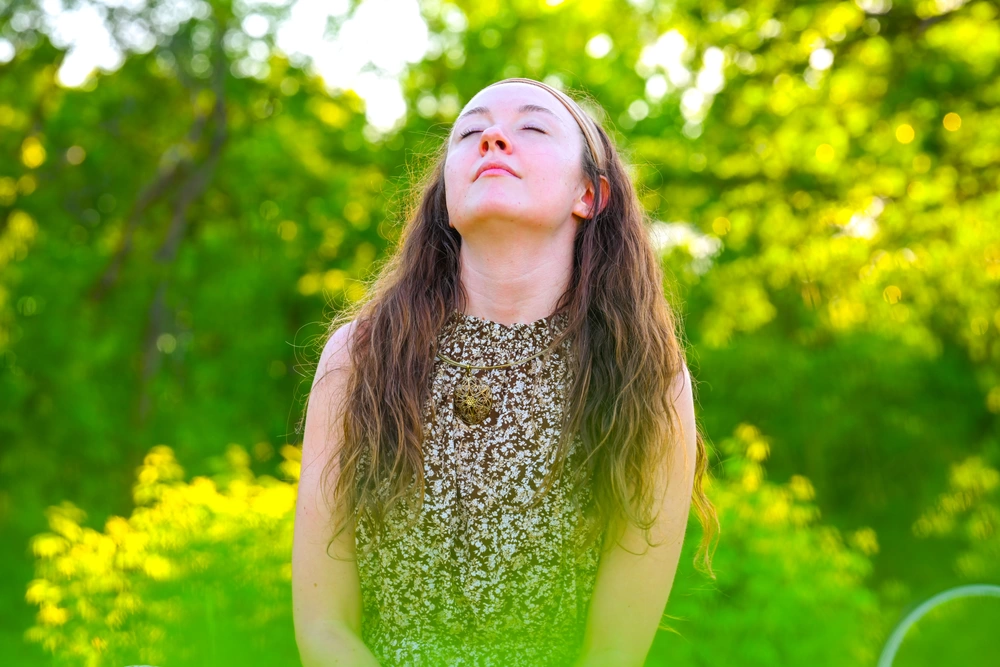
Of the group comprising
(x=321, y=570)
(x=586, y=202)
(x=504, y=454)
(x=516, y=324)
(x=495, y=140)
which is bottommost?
(x=321, y=570)

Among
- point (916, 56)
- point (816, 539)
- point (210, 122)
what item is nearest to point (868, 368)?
point (916, 56)

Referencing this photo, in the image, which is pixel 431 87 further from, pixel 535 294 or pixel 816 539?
pixel 535 294

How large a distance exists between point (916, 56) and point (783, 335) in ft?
8.39

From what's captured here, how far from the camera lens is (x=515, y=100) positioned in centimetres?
195

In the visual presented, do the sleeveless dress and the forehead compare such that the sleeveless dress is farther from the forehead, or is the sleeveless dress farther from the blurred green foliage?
the blurred green foliage

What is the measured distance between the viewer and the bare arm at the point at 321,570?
1829mm

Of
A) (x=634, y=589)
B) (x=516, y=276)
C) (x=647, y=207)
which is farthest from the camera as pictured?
(x=647, y=207)

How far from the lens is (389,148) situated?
12094 millimetres

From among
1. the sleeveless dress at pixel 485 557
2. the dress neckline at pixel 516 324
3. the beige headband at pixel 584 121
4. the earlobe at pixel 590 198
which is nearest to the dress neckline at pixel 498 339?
the dress neckline at pixel 516 324

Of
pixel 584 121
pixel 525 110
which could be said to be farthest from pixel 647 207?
pixel 525 110

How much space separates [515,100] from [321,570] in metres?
0.91

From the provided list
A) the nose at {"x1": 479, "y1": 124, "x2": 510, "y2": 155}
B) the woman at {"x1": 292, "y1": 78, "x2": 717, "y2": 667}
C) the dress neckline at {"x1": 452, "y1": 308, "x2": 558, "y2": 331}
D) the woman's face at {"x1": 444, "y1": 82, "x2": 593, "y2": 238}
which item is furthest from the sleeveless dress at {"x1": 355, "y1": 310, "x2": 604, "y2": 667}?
the nose at {"x1": 479, "y1": 124, "x2": 510, "y2": 155}

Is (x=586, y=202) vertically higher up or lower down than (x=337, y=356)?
higher up

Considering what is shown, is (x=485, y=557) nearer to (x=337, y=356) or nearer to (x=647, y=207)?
(x=337, y=356)
